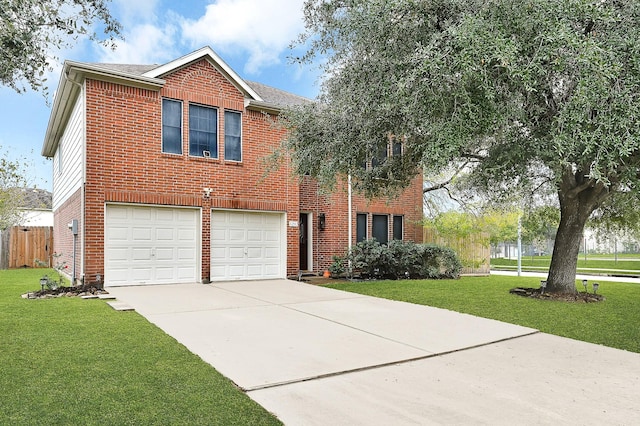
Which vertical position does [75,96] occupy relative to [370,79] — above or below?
above

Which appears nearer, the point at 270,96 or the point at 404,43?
the point at 404,43

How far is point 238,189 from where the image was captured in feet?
42.3

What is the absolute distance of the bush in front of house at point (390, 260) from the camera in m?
14.7

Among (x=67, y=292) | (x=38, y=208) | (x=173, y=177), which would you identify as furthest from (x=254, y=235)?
(x=38, y=208)

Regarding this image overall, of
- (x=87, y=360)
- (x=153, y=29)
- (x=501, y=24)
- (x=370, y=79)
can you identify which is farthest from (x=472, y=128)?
(x=153, y=29)

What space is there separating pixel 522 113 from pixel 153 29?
42.1 feet

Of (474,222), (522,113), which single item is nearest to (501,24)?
(522,113)

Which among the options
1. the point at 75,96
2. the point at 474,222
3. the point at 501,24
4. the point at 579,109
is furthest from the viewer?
the point at 474,222

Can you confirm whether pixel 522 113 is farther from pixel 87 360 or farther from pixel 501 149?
pixel 87 360

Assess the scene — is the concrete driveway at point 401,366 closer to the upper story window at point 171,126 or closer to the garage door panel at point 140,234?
the garage door panel at point 140,234

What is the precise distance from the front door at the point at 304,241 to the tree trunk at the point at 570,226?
7.56 meters

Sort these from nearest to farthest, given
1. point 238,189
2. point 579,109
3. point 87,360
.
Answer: point 87,360
point 579,109
point 238,189

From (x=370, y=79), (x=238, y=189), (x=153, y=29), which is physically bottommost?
(x=238, y=189)

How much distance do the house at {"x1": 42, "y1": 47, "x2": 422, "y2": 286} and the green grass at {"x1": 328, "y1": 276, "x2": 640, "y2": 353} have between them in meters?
3.01
